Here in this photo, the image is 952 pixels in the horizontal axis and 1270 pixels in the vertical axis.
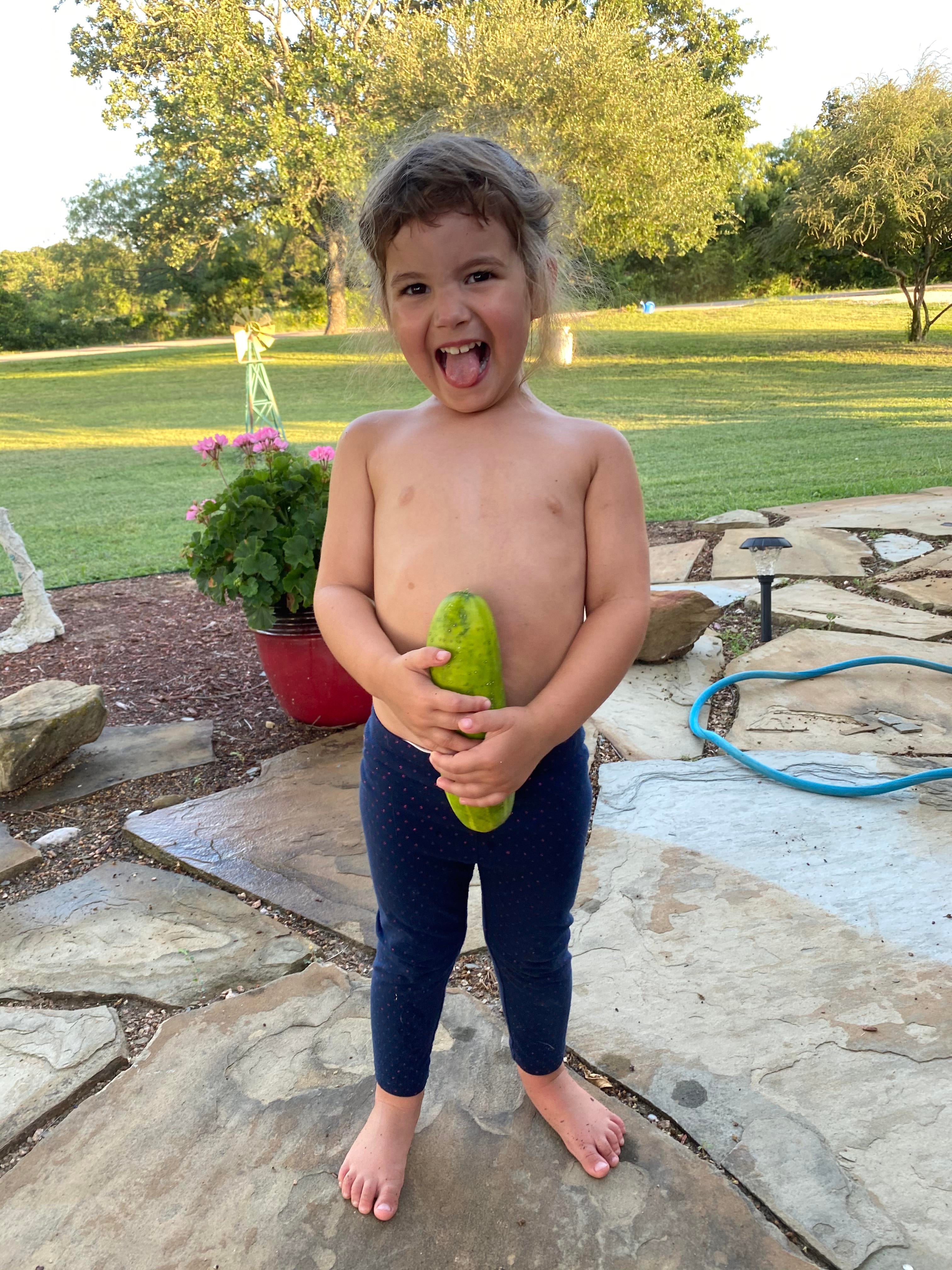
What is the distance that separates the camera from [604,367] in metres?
19.1

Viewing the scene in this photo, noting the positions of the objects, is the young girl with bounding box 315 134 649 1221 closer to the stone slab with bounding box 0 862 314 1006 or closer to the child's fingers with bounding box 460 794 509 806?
the child's fingers with bounding box 460 794 509 806

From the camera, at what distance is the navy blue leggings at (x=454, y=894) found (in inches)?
55.4

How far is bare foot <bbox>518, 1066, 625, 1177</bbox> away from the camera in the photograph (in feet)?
4.92

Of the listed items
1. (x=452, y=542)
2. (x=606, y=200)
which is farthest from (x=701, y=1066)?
(x=606, y=200)

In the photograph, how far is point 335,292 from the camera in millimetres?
27062

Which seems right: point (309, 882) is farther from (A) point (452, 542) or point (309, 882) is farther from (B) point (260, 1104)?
(A) point (452, 542)

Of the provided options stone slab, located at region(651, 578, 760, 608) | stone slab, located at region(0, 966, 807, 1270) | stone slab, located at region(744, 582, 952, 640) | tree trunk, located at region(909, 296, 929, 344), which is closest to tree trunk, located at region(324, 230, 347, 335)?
tree trunk, located at region(909, 296, 929, 344)

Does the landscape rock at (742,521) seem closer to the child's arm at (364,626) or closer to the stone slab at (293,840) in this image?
the stone slab at (293,840)

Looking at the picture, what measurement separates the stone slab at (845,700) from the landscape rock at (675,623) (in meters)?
0.20

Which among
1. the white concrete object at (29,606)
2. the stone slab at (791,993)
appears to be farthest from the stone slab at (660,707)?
the white concrete object at (29,606)

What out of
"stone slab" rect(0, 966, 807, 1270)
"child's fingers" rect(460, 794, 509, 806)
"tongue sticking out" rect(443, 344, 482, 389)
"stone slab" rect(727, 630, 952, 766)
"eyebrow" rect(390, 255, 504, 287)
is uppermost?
"eyebrow" rect(390, 255, 504, 287)

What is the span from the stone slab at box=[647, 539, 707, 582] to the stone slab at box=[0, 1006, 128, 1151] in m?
3.32

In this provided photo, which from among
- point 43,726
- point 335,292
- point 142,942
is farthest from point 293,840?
point 335,292

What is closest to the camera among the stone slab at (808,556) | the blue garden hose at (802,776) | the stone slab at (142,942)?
the stone slab at (142,942)
